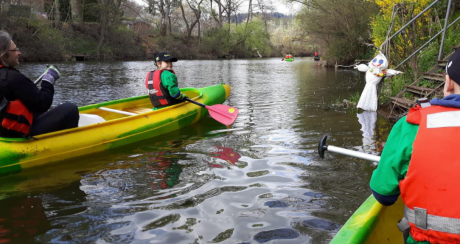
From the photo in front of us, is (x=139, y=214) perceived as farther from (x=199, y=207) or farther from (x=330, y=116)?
(x=330, y=116)

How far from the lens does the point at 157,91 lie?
6.59m

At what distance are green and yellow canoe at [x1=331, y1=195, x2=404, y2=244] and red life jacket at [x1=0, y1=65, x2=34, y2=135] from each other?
3806 mm

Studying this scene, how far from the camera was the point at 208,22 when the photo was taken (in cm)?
5103

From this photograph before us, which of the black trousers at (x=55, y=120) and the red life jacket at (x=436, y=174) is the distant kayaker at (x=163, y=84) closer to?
the black trousers at (x=55, y=120)

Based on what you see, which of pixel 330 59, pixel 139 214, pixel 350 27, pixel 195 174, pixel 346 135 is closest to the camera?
pixel 139 214

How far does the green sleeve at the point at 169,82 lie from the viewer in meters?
6.47

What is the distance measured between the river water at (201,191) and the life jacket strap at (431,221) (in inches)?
53.4

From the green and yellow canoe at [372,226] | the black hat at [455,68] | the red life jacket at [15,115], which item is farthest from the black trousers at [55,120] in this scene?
the black hat at [455,68]

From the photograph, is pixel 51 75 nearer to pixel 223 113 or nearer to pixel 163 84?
pixel 163 84

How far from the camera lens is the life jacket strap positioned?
151 centimetres

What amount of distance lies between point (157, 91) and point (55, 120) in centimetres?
213

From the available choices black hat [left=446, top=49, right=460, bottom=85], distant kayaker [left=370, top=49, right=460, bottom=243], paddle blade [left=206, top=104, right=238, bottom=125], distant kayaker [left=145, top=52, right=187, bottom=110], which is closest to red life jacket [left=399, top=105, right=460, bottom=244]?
distant kayaker [left=370, top=49, right=460, bottom=243]

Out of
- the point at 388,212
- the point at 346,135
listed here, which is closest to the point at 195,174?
the point at 388,212

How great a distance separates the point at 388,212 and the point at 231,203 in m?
1.62
